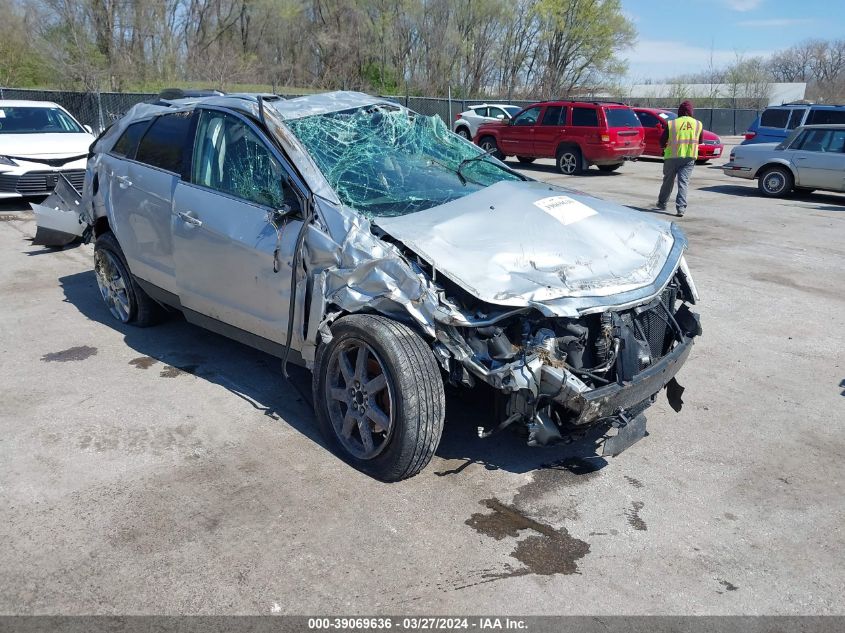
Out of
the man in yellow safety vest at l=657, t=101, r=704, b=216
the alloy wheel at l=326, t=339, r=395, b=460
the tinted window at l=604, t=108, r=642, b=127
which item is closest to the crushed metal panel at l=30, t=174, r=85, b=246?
the alloy wheel at l=326, t=339, r=395, b=460

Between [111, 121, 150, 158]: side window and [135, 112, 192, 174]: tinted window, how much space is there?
0.11 metres

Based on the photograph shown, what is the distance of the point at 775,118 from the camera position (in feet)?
62.3

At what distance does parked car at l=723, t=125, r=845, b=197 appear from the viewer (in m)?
13.9

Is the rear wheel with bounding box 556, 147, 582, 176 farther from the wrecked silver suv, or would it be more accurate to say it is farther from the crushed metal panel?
the wrecked silver suv

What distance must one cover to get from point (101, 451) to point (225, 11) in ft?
148

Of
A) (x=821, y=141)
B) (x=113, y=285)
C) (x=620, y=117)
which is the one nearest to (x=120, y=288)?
(x=113, y=285)

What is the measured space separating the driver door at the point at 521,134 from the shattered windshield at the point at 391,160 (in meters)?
14.6

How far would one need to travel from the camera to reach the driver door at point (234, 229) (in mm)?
4219

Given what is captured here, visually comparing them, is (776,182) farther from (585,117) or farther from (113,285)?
(113,285)

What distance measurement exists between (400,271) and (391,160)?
1.33 metres

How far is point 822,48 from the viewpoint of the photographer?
68.0 metres

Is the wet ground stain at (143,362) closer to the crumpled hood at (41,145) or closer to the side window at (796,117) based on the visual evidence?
the crumpled hood at (41,145)

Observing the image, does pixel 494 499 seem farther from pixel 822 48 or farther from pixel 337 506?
pixel 822 48

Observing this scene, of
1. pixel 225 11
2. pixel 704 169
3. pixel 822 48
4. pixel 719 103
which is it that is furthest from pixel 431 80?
pixel 822 48
